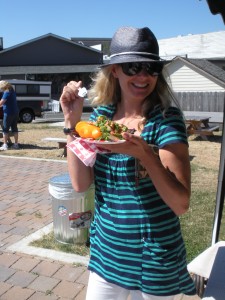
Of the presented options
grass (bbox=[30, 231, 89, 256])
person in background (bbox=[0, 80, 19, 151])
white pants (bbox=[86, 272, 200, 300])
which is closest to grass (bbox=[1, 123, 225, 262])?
grass (bbox=[30, 231, 89, 256])

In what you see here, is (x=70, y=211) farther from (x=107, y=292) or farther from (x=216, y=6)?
(x=216, y=6)

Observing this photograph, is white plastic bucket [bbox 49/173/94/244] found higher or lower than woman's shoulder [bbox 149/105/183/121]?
lower

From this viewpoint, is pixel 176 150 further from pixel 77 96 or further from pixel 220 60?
pixel 220 60

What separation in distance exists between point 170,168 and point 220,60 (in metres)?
28.0

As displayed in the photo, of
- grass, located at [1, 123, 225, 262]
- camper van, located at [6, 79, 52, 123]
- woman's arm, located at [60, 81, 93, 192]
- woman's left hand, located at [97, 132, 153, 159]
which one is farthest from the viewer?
camper van, located at [6, 79, 52, 123]

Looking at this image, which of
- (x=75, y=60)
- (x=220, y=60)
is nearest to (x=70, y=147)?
(x=220, y=60)

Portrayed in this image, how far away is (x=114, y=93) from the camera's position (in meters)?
1.95

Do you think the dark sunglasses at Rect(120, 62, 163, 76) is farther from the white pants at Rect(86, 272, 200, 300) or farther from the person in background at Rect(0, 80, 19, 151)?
the person in background at Rect(0, 80, 19, 151)

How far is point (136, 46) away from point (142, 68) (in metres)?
0.11

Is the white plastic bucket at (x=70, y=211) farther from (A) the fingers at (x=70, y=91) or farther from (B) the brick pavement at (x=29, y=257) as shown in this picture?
(A) the fingers at (x=70, y=91)

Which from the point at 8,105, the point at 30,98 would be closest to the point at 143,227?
the point at 8,105

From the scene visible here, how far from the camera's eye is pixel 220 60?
92.0ft

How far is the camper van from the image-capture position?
20.0 meters

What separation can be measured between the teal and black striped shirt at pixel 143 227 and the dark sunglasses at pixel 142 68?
6.4 inches
